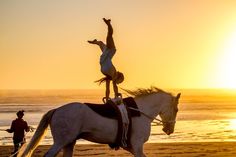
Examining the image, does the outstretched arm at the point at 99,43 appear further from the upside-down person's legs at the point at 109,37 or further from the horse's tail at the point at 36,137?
the horse's tail at the point at 36,137

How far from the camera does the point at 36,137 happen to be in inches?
432

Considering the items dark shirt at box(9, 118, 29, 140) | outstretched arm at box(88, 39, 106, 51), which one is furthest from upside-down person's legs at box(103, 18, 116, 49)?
dark shirt at box(9, 118, 29, 140)

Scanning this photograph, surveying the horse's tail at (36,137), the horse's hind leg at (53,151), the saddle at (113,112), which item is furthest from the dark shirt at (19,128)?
the horse's hind leg at (53,151)

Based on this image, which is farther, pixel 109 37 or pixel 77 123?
pixel 109 37

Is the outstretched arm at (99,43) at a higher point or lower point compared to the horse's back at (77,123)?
higher

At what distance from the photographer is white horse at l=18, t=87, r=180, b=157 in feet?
34.5

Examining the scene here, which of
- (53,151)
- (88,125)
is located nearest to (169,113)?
(88,125)

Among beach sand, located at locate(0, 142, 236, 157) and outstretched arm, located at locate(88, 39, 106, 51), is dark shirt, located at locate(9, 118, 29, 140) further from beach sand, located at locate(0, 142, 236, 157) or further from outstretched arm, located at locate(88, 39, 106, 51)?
outstretched arm, located at locate(88, 39, 106, 51)

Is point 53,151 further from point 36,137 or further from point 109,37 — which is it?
point 109,37

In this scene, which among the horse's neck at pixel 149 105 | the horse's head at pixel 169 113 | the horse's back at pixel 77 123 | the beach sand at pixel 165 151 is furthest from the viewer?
the beach sand at pixel 165 151

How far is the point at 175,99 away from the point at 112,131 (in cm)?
214

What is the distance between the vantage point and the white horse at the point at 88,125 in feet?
34.5

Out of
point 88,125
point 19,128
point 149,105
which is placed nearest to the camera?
point 88,125

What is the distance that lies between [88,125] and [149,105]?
1867 millimetres
